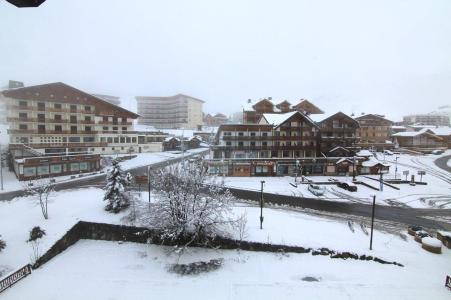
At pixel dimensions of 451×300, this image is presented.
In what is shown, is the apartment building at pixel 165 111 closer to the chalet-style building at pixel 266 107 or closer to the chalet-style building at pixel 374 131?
the chalet-style building at pixel 266 107

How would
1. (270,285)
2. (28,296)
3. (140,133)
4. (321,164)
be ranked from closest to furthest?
(28,296)
(270,285)
(321,164)
(140,133)

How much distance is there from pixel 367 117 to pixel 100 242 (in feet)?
298

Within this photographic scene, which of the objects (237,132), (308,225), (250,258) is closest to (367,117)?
(237,132)

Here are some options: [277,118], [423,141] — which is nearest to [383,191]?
[277,118]

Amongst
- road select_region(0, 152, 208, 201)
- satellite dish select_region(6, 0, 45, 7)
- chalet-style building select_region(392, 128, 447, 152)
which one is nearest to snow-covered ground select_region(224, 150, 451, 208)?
road select_region(0, 152, 208, 201)

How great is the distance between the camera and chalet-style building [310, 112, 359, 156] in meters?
60.5

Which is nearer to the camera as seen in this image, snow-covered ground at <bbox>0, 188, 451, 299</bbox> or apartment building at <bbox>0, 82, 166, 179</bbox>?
snow-covered ground at <bbox>0, 188, 451, 299</bbox>

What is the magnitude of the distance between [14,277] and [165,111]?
12906cm

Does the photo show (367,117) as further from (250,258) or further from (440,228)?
(250,258)

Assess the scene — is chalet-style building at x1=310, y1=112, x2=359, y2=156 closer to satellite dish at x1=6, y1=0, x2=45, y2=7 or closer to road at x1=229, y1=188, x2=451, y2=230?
road at x1=229, y1=188, x2=451, y2=230

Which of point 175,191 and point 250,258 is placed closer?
point 250,258

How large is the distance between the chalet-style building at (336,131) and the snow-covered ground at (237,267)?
33834 mm

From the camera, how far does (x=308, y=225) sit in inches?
1128

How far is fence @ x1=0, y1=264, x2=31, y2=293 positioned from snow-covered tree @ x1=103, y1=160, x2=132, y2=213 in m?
9.85
